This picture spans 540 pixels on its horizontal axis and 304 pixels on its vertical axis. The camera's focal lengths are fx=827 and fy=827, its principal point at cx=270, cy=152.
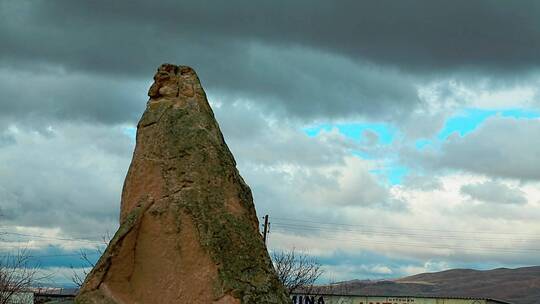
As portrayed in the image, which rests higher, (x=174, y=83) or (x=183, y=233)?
(x=174, y=83)

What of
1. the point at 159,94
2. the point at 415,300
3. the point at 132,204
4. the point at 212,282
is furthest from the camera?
the point at 415,300

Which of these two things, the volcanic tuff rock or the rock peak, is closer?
the volcanic tuff rock

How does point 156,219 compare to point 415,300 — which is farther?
point 415,300

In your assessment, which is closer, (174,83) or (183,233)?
(183,233)

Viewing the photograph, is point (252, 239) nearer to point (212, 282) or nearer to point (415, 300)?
point (212, 282)

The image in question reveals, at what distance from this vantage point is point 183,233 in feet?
36.4

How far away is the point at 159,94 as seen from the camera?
1250cm

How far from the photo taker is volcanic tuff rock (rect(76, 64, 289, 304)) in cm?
1102

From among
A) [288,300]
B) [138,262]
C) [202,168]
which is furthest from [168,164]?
[288,300]

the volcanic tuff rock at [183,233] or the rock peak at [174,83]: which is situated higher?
the rock peak at [174,83]

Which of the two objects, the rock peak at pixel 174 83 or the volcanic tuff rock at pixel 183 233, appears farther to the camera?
the rock peak at pixel 174 83

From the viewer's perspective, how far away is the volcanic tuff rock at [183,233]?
11023 mm

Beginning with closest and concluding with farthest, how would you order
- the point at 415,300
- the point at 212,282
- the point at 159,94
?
the point at 212,282 < the point at 159,94 < the point at 415,300

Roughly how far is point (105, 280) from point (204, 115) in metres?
2.77
